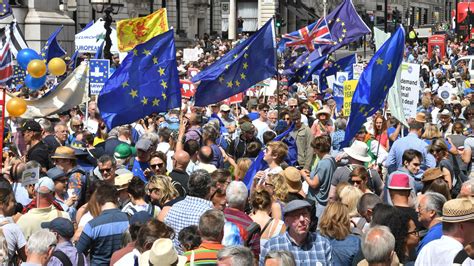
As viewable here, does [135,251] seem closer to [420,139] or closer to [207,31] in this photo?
[420,139]

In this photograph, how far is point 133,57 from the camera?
13203 mm

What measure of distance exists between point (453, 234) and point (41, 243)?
2.78 meters

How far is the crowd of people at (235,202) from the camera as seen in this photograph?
277 inches

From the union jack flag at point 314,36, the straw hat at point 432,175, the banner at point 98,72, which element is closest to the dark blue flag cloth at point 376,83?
the straw hat at point 432,175

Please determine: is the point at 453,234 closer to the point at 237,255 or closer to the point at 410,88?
the point at 237,255

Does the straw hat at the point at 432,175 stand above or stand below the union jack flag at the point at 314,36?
below

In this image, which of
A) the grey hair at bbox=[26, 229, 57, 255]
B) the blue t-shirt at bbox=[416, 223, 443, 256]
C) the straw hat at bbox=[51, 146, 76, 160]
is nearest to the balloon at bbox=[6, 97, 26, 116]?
the straw hat at bbox=[51, 146, 76, 160]

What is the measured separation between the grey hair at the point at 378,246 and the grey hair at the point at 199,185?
7.61ft

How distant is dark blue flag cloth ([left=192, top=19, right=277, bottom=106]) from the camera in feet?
47.5

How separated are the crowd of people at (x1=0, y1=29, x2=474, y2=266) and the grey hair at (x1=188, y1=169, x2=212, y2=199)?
0.04 ft

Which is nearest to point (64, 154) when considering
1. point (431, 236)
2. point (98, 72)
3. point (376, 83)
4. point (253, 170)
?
→ point (253, 170)

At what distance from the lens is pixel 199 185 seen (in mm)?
8656

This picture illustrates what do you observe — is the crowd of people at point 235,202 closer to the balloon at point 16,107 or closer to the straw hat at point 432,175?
the straw hat at point 432,175

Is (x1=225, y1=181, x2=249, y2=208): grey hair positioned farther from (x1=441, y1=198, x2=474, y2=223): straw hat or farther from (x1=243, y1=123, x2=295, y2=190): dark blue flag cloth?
(x1=243, y1=123, x2=295, y2=190): dark blue flag cloth
